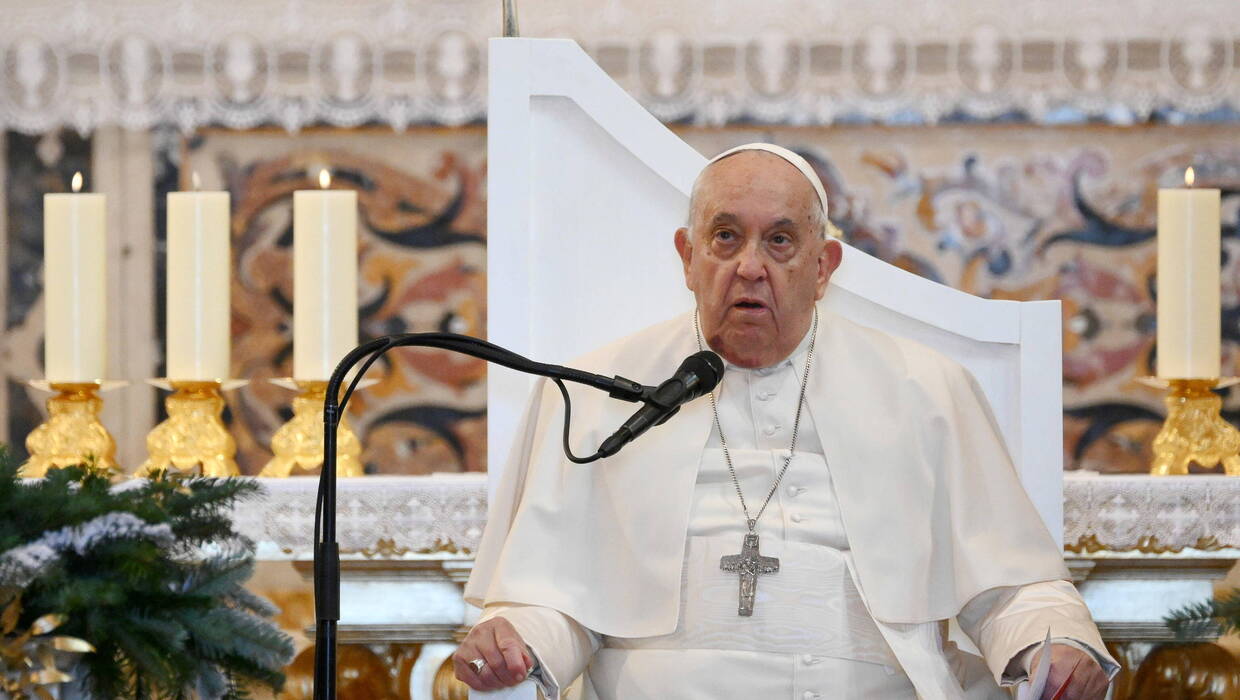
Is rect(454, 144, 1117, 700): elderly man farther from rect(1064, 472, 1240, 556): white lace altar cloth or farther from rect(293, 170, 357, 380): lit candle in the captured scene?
rect(293, 170, 357, 380): lit candle

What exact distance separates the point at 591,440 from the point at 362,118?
186 centimetres

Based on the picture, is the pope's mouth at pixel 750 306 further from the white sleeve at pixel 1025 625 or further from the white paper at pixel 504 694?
the white paper at pixel 504 694

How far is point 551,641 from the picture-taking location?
2846mm

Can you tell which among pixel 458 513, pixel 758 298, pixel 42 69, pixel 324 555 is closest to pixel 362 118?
pixel 42 69

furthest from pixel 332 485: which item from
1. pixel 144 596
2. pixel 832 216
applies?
pixel 832 216

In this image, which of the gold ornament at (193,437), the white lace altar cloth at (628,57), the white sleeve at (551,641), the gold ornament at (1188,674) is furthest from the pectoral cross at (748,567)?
the white lace altar cloth at (628,57)

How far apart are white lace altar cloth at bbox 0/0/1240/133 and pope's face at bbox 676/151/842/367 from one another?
1471mm

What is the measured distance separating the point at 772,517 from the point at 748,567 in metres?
→ 0.17

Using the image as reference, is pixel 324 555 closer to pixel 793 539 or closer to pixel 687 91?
pixel 793 539

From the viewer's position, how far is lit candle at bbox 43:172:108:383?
11.7 feet

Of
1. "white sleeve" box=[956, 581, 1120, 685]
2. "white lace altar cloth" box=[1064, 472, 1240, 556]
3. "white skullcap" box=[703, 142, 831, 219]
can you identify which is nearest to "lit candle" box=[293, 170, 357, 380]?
"white skullcap" box=[703, 142, 831, 219]

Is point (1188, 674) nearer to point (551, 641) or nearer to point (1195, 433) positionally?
point (1195, 433)

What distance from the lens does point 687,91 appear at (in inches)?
178

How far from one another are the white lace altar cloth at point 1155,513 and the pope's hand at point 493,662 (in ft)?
4.53
